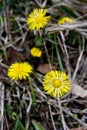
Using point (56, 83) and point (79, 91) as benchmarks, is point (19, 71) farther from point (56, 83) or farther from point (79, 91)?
point (79, 91)

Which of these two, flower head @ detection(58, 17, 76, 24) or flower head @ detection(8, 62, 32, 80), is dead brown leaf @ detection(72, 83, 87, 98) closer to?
flower head @ detection(8, 62, 32, 80)

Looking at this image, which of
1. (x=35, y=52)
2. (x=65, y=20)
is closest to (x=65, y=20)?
(x=65, y=20)

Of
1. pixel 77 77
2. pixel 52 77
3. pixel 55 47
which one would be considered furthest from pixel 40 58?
pixel 52 77

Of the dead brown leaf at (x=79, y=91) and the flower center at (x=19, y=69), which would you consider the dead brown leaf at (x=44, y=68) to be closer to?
the dead brown leaf at (x=79, y=91)

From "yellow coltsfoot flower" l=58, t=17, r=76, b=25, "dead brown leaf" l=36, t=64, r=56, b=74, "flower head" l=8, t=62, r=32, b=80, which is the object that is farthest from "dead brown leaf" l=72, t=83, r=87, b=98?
"yellow coltsfoot flower" l=58, t=17, r=76, b=25

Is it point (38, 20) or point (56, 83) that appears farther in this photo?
point (38, 20)

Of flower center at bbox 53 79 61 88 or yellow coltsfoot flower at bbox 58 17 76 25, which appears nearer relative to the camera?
flower center at bbox 53 79 61 88

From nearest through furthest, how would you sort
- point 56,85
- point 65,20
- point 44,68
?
point 56,85 < point 44,68 < point 65,20

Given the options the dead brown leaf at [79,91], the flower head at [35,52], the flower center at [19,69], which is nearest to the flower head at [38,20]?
the flower head at [35,52]

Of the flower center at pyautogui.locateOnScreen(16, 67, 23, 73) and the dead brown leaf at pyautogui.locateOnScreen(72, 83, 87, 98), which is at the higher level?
the flower center at pyautogui.locateOnScreen(16, 67, 23, 73)

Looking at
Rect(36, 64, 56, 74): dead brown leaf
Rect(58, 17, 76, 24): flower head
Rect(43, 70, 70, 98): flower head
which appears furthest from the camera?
Rect(58, 17, 76, 24): flower head
